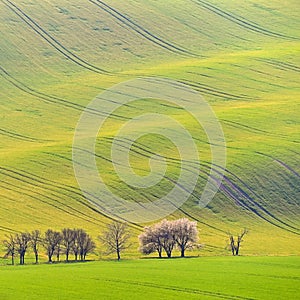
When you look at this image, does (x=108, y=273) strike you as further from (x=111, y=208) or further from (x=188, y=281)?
(x=111, y=208)

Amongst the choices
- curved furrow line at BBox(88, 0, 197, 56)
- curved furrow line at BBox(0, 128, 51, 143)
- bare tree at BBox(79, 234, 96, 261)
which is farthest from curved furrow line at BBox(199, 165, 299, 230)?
curved furrow line at BBox(88, 0, 197, 56)

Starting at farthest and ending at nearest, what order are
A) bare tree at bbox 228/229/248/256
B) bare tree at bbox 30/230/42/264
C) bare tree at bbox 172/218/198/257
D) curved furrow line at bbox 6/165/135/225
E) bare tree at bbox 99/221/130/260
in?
1. curved furrow line at bbox 6/165/135/225
2. bare tree at bbox 228/229/248/256
3. bare tree at bbox 172/218/198/257
4. bare tree at bbox 99/221/130/260
5. bare tree at bbox 30/230/42/264

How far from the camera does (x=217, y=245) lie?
2034 inches

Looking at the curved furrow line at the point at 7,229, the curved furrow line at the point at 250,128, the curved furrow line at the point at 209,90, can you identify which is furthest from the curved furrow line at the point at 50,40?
the curved furrow line at the point at 7,229

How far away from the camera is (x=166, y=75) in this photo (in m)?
84.4

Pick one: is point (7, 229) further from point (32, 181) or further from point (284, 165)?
point (284, 165)

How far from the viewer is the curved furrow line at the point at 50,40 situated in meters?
89.4

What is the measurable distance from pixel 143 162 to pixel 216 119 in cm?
1180

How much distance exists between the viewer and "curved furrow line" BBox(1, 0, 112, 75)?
89438mm

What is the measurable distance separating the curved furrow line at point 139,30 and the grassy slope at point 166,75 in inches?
4.8

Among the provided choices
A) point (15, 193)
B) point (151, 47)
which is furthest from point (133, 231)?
point (151, 47)

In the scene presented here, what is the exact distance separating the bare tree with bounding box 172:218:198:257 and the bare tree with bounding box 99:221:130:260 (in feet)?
8.86

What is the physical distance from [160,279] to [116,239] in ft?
38.2

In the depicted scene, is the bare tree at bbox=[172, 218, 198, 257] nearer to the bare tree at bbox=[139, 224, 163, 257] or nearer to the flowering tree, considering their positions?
the flowering tree
